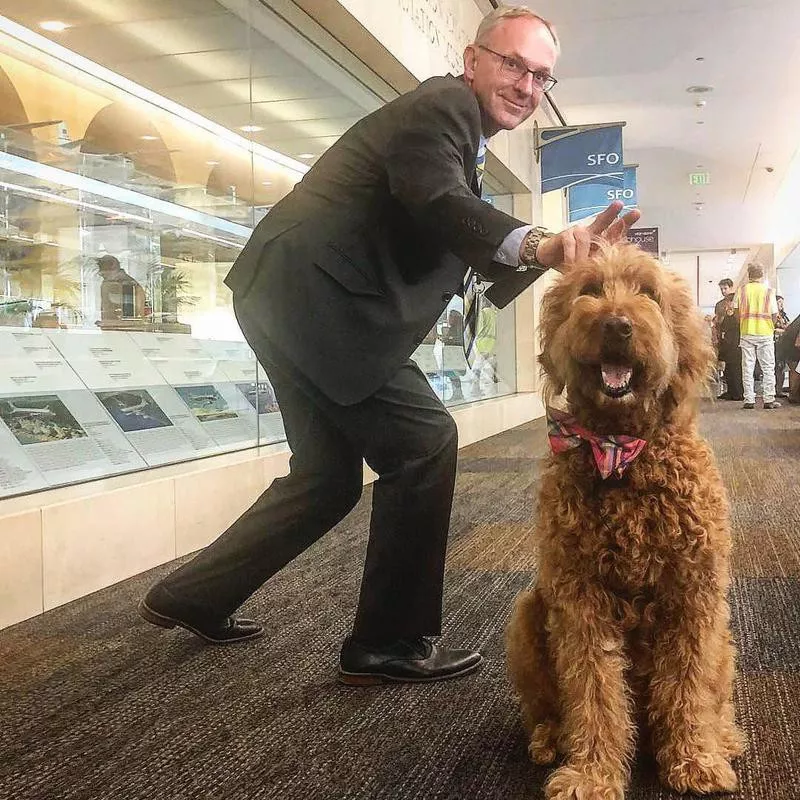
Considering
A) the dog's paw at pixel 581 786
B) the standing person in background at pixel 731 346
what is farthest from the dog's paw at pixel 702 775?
the standing person in background at pixel 731 346

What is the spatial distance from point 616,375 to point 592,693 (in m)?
0.57

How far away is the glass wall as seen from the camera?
3129 millimetres

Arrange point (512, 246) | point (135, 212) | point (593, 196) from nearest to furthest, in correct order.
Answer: point (512, 246), point (135, 212), point (593, 196)

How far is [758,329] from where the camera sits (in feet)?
34.3

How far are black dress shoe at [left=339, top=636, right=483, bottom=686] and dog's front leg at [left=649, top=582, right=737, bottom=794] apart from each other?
2.14 feet

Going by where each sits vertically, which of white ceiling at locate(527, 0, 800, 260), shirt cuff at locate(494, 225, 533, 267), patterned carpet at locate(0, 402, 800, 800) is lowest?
patterned carpet at locate(0, 402, 800, 800)

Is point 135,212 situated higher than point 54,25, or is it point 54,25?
point 54,25

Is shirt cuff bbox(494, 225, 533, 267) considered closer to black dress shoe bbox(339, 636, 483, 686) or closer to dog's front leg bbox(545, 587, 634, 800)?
dog's front leg bbox(545, 587, 634, 800)

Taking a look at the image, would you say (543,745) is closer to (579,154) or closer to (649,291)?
(649,291)

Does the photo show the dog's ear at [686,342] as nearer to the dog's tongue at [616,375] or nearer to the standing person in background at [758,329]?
the dog's tongue at [616,375]

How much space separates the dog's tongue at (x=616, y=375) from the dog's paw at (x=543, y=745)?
695mm

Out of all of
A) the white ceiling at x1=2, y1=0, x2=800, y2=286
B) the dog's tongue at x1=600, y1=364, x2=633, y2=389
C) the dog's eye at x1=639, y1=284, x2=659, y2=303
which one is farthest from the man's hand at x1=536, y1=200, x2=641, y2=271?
the white ceiling at x1=2, y1=0, x2=800, y2=286

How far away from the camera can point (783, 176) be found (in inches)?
591

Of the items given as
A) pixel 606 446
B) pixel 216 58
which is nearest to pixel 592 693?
pixel 606 446
